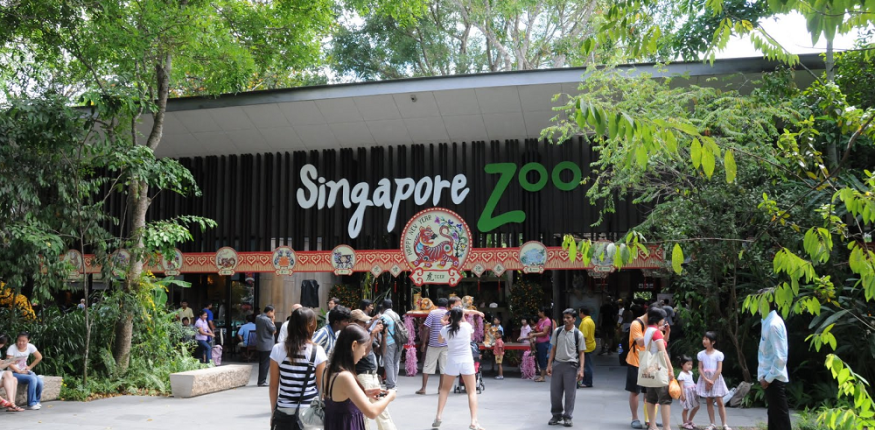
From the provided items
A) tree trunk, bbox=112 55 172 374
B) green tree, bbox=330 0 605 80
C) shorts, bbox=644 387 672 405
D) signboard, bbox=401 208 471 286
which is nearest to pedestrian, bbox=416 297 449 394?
→ signboard, bbox=401 208 471 286

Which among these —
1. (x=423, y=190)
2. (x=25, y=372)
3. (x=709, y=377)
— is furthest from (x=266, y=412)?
(x=423, y=190)

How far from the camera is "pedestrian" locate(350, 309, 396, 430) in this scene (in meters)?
6.00

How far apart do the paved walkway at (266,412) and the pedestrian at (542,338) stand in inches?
64.3

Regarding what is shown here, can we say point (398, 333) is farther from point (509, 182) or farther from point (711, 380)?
point (509, 182)

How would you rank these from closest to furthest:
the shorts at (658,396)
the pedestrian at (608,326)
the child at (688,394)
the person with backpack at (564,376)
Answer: the shorts at (658,396)
the child at (688,394)
the person with backpack at (564,376)
the pedestrian at (608,326)

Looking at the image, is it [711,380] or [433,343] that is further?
[433,343]

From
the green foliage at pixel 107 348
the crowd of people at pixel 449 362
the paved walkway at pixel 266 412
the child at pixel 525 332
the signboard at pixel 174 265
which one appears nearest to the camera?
the crowd of people at pixel 449 362

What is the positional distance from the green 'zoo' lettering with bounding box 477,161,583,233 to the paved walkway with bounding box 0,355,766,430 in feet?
16.7

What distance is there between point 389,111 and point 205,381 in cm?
752

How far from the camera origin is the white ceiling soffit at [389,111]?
49.7ft

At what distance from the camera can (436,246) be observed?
1623cm

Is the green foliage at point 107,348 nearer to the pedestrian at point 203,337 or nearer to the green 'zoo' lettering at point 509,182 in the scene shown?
the pedestrian at point 203,337

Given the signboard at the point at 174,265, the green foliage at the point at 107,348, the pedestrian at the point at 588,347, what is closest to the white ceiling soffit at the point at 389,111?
the signboard at the point at 174,265

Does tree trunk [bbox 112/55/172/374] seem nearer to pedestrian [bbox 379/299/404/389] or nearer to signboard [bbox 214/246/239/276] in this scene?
signboard [bbox 214/246/239/276]
